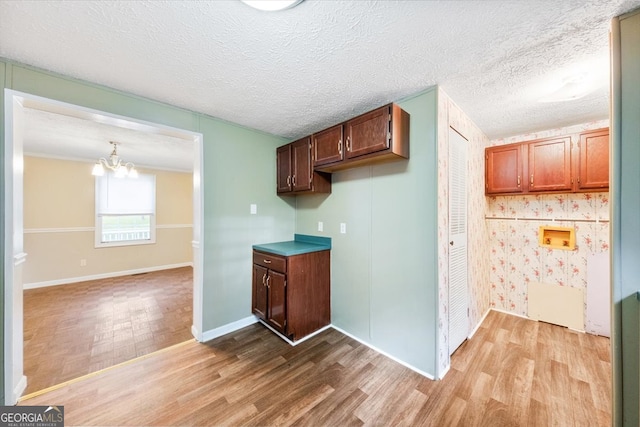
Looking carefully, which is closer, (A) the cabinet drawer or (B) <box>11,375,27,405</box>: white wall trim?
(B) <box>11,375,27,405</box>: white wall trim

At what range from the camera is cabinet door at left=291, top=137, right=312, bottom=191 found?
2.59m

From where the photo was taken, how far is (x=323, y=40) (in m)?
1.34

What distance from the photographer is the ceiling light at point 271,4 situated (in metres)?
1.07

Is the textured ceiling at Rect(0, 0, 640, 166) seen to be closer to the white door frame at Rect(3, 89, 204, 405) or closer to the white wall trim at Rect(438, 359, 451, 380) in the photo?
the white door frame at Rect(3, 89, 204, 405)

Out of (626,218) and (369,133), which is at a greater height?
(369,133)

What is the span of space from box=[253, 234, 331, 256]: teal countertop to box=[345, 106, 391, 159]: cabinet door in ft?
3.63

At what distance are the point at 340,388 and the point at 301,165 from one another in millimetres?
2183

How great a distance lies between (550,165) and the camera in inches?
103

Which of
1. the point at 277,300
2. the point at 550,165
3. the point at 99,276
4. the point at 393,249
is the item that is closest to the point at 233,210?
the point at 277,300

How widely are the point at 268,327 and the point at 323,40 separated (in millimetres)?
2816

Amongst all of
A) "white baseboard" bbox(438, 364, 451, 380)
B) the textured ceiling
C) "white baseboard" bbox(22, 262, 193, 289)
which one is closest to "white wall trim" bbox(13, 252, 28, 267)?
the textured ceiling

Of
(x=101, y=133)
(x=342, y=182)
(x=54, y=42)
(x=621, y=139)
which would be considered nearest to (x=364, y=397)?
(x=342, y=182)

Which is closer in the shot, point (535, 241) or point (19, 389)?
point (19, 389)

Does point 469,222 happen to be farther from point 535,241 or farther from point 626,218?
point 626,218
